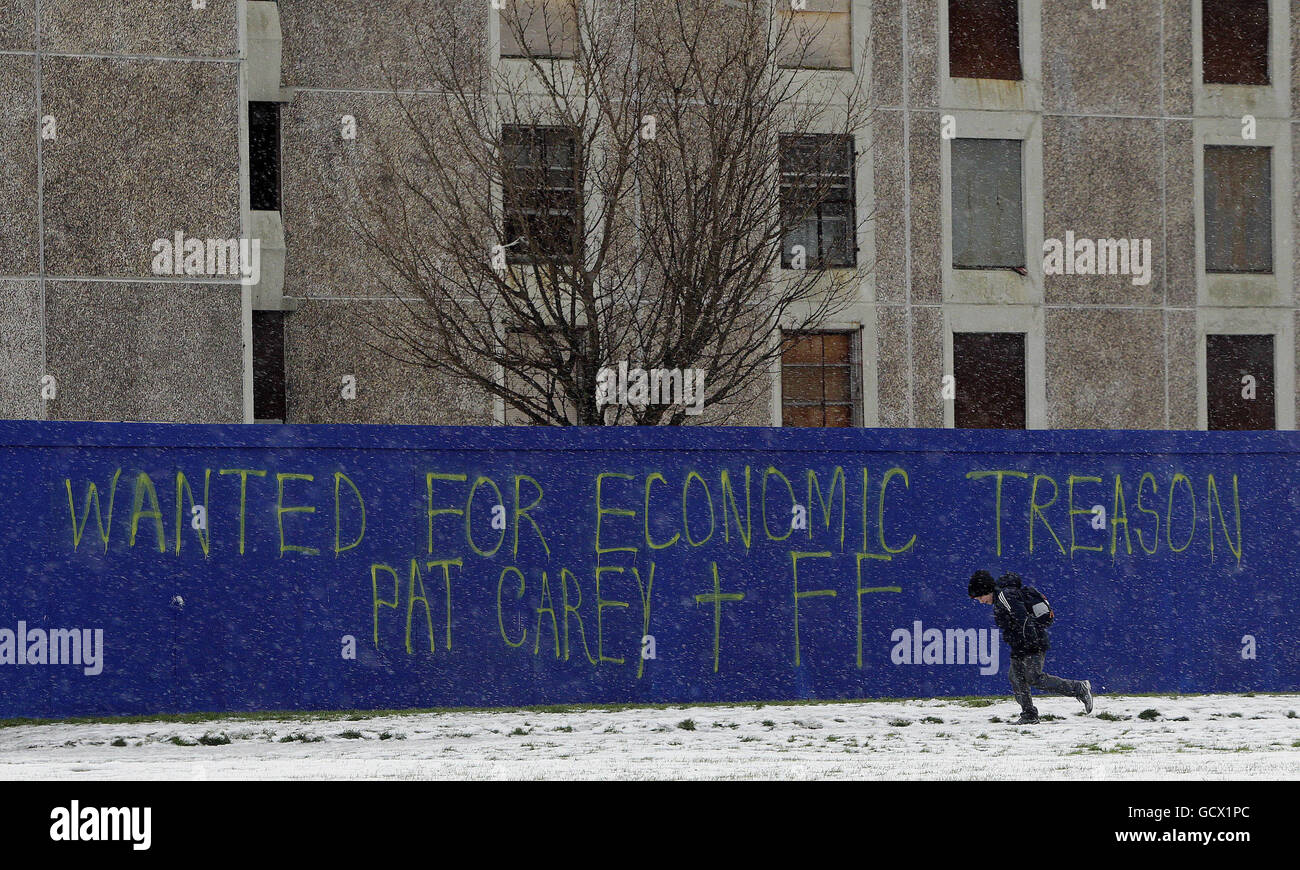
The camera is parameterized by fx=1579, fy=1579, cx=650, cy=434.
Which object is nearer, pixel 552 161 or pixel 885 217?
pixel 552 161

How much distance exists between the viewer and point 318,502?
11125 millimetres

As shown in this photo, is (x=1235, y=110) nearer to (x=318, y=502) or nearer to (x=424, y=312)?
(x=424, y=312)

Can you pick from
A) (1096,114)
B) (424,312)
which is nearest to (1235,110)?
(1096,114)

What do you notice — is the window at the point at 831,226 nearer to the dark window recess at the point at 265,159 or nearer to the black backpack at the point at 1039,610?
the dark window recess at the point at 265,159

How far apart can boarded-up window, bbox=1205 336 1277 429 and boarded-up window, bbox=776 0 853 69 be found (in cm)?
661

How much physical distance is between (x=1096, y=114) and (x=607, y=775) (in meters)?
16.3

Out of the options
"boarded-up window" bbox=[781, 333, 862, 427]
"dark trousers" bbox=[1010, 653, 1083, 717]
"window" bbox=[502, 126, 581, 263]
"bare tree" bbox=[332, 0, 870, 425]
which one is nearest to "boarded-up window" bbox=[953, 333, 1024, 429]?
"boarded-up window" bbox=[781, 333, 862, 427]

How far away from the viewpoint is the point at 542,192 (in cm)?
1653

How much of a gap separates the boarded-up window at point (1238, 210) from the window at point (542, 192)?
988cm

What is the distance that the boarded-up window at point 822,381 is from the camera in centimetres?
2133

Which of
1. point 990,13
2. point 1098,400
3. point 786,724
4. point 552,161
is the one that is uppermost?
point 990,13

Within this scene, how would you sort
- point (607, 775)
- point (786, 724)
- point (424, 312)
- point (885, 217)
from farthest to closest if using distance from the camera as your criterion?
point (885, 217)
point (424, 312)
point (786, 724)
point (607, 775)

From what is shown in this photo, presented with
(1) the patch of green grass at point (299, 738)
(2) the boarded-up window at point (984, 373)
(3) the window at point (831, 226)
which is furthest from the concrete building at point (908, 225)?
(1) the patch of green grass at point (299, 738)

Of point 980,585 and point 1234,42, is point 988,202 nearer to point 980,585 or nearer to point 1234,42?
point 1234,42
